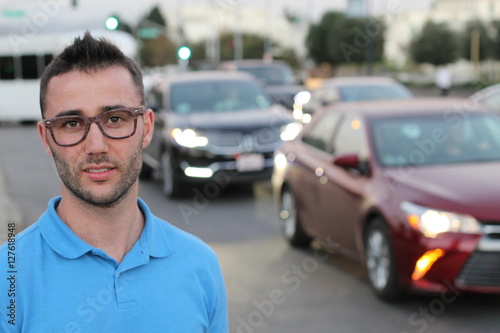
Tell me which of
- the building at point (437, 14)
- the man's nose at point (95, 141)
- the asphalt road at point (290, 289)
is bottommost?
the asphalt road at point (290, 289)

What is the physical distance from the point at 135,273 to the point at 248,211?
9.81 meters

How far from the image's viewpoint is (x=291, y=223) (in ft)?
30.6

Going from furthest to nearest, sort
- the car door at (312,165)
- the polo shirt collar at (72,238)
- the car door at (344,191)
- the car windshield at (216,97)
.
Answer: the car windshield at (216,97)
the car door at (312,165)
the car door at (344,191)
the polo shirt collar at (72,238)

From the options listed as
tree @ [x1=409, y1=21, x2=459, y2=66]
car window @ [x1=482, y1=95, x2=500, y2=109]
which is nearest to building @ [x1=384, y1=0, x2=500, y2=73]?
tree @ [x1=409, y1=21, x2=459, y2=66]

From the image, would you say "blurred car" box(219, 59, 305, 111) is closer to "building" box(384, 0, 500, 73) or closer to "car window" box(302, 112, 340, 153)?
"car window" box(302, 112, 340, 153)

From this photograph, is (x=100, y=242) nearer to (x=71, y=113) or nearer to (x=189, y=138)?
(x=71, y=113)

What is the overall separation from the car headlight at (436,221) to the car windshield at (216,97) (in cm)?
743

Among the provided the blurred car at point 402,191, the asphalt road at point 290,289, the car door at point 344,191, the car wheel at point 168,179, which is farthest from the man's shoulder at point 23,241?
the car wheel at point 168,179

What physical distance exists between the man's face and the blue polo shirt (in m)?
0.12

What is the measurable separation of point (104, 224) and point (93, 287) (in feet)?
0.63

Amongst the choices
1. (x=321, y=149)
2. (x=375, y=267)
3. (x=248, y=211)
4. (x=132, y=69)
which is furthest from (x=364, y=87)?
(x=132, y=69)

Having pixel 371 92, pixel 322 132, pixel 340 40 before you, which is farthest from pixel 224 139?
pixel 340 40

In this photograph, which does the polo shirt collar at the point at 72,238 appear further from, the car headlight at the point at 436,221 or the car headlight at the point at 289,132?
the car headlight at the point at 289,132

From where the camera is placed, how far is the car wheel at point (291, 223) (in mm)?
9148
